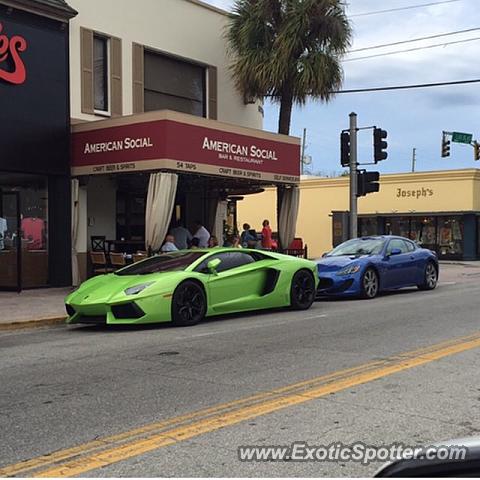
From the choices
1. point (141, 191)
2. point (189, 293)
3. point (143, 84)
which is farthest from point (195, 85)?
point (189, 293)

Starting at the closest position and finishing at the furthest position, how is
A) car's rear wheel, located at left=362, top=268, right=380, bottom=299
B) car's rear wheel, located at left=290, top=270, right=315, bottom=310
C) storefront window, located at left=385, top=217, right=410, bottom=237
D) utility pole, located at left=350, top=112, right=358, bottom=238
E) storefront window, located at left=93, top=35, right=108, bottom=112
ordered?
car's rear wheel, located at left=290, top=270, right=315, bottom=310 < car's rear wheel, located at left=362, top=268, right=380, bottom=299 < storefront window, located at left=93, top=35, right=108, bottom=112 < utility pole, located at left=350, top=112, right=358, bottom=238 < storefront window, located at left=385, top=217, right=410, bottom=237

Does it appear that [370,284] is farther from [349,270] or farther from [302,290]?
[302,290]

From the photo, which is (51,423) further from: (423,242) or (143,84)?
(423,242)

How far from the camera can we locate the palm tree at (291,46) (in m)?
19.3

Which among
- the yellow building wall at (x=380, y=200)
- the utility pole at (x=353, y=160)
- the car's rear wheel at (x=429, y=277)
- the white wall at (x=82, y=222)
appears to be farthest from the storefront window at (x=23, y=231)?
the yellow building wall at (x=380, y=200)

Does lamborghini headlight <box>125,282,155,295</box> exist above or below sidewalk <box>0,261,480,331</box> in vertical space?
above

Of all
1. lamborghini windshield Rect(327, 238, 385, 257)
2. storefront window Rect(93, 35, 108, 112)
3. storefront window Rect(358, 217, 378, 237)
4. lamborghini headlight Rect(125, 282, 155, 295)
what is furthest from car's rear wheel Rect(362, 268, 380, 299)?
storefront window Rect(358, 217, 378, 237)

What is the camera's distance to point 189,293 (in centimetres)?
1070

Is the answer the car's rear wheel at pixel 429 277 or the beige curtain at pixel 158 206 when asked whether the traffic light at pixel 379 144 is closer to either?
the car's rear wheel at pixel 429 277

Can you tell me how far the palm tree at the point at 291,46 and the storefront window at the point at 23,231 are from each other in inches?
289

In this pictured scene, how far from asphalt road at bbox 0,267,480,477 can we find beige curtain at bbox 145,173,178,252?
16.7ft

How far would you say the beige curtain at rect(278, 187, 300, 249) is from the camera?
19.7 metres

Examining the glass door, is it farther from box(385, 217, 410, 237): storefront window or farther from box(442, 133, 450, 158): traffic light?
box(385, 217, 410, 237): storefront window

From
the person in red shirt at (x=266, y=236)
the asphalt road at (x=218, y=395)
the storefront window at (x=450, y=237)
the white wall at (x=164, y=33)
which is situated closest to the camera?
the asphalt road at (x=218, y=395)
